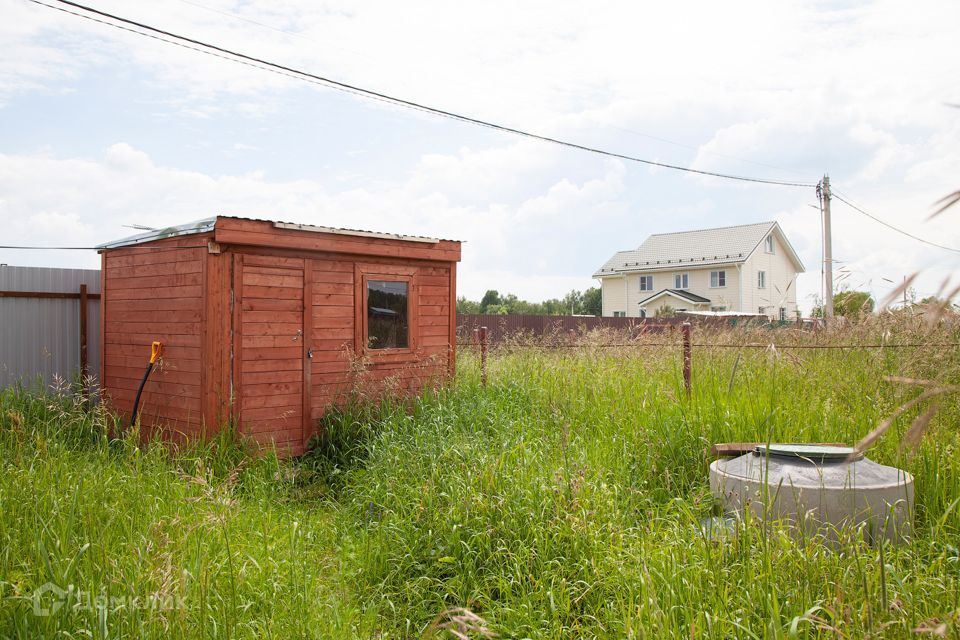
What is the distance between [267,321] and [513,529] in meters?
4.48

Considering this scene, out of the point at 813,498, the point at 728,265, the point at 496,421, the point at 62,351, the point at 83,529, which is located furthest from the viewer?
the point at 728,265

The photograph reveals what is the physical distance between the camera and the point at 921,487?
165 inches

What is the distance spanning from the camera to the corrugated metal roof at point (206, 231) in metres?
7.05

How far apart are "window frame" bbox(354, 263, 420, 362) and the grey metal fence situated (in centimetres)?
481

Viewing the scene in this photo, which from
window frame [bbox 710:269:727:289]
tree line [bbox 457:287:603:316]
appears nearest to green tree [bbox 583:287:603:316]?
tree line [bbox 457:287:603:316]

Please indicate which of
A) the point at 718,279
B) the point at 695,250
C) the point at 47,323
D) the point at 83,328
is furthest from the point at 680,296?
the point at 47,323

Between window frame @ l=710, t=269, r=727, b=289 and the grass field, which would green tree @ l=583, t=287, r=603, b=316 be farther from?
the grass field

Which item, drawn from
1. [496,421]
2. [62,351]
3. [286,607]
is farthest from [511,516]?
[62,351]

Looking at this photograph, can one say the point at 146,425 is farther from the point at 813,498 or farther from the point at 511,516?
the point at 813,498

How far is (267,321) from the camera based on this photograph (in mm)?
7414

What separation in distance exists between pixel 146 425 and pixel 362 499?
13.4 ft

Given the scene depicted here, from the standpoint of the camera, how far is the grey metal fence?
9594mm

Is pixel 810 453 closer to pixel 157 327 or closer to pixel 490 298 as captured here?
pixel 157 327

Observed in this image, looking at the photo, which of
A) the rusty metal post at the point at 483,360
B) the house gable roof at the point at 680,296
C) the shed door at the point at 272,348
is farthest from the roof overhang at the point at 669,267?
the shed door at the point at 272,348
